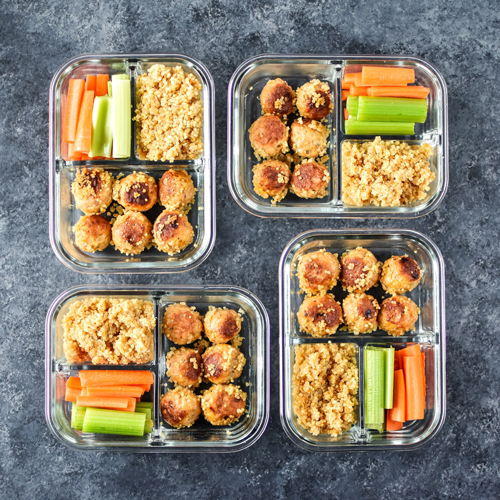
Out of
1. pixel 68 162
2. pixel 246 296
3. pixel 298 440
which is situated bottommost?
Result: pixel 298 440

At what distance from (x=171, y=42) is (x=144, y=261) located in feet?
4.58

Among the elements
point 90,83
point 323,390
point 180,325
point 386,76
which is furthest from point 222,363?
point 386,76

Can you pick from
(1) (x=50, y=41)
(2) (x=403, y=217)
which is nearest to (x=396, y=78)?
(2) (x=403, y=217)

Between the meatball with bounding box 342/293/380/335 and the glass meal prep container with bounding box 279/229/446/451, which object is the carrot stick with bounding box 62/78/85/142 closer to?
the glass meal prep container with bounding box 279/229/446/451

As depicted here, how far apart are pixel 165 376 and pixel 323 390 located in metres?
0.97

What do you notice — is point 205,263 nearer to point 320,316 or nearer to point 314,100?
point 320,316

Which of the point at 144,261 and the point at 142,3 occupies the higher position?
the point at 142,3

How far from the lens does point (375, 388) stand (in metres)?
2.93

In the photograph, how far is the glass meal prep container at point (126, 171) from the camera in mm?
2949

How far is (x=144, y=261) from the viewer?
9.98 ft

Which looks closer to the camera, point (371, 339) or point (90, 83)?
point (90, 83)

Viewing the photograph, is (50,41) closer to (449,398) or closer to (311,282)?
(311,282)

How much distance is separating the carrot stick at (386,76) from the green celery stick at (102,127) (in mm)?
1541

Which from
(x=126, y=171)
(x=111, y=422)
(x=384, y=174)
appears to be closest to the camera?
(x=111, y=422)
